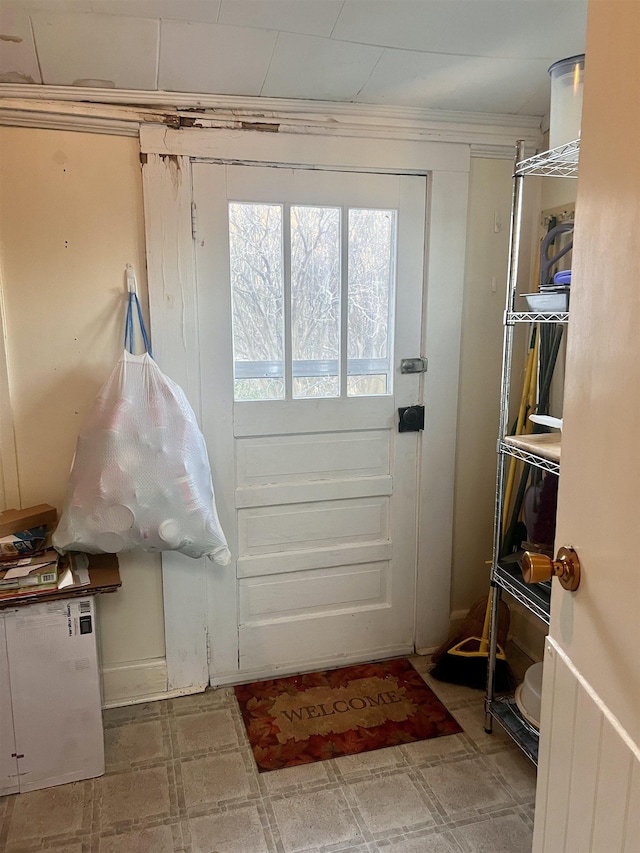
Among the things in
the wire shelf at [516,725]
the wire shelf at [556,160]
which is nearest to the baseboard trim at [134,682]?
the wire shelf at [516,725]

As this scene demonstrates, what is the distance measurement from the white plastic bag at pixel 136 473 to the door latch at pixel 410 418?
31.5 inches

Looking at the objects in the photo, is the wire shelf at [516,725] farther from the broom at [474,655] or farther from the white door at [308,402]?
the white door at [308,402]

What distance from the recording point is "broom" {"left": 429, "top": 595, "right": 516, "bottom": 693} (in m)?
2.34

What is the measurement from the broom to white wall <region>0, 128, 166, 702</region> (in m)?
1.54

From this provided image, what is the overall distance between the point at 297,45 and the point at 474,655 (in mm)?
2104

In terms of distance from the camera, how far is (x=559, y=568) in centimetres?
98

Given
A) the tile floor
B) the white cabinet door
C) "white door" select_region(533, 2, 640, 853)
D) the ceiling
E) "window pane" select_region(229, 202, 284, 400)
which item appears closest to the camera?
"white door" select_region(533, 2, 640, 853)

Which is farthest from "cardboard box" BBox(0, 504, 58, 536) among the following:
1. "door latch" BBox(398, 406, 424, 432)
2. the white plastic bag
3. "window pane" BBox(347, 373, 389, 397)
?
"door latch" BBox(398, 406, 424, 432)

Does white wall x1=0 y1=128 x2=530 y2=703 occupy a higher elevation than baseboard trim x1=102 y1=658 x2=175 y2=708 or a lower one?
higher

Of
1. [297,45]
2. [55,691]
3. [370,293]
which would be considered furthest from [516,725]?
[297,45]

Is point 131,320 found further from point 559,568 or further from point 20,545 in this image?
point 559,568

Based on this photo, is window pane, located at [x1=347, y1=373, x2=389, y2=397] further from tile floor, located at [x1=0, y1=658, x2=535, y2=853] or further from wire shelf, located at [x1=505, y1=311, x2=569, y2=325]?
tile floor, located at [x1=0, y1=658, x2=535, y2=853]

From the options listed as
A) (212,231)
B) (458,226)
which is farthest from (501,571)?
(212,231)

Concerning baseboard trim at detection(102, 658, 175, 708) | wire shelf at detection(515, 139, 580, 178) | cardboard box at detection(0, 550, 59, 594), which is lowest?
baseboard trim at detection(102, 658, 175, 708)
